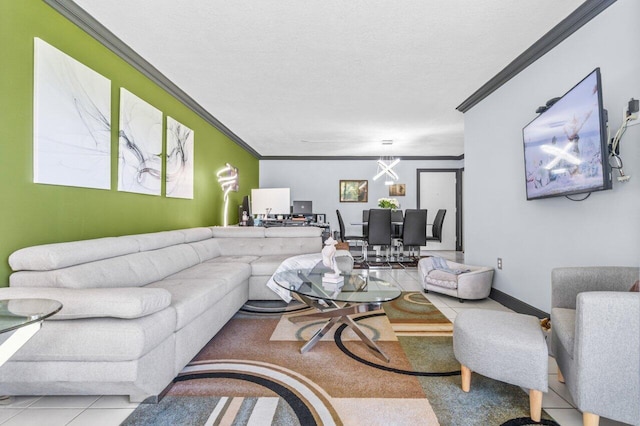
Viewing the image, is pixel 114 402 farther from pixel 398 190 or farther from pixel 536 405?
pixel 398 190

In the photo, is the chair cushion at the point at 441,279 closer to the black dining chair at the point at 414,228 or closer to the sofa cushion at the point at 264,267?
the sofa cushion at the point at 264,267

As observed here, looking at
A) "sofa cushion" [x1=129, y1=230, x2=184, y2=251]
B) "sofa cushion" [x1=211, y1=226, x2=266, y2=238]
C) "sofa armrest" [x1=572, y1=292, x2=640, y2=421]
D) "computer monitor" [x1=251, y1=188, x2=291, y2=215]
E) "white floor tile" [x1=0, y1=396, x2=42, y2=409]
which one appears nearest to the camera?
"sofa armrest" [x1=572, y1=292, x2=640, y2=421]

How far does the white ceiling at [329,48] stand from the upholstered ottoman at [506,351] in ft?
7.06

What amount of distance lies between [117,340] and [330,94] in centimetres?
336

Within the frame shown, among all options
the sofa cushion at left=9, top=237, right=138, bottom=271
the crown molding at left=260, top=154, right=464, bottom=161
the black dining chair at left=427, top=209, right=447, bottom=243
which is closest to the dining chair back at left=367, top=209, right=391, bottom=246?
the black dining chair at left=427, top=209, right=447, bottom=243

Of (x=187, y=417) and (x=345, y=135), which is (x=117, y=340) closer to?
(x=187, y=417)

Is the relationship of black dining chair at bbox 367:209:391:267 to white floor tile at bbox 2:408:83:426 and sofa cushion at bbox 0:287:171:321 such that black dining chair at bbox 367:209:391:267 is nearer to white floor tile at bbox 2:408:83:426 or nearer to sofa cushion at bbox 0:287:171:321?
sofa cushion at bbox 0:287:171:321

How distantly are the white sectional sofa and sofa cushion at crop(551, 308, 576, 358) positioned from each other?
81.2 inches

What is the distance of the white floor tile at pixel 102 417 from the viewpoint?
145cm

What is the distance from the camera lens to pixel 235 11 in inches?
87.0

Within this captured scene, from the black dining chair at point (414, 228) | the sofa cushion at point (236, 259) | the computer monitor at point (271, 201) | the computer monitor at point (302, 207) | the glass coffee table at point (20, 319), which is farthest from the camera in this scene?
the computer monitor at point (302, 207)

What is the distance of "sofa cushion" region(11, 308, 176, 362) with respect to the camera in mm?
1438

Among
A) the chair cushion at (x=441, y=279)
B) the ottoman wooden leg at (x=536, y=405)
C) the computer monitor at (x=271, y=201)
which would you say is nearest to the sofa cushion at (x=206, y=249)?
the computer monitor at (x=271, y=201)

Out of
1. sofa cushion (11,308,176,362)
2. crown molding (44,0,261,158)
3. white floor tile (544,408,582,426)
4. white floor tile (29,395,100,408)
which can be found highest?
crown molding (44,0,261,158)
